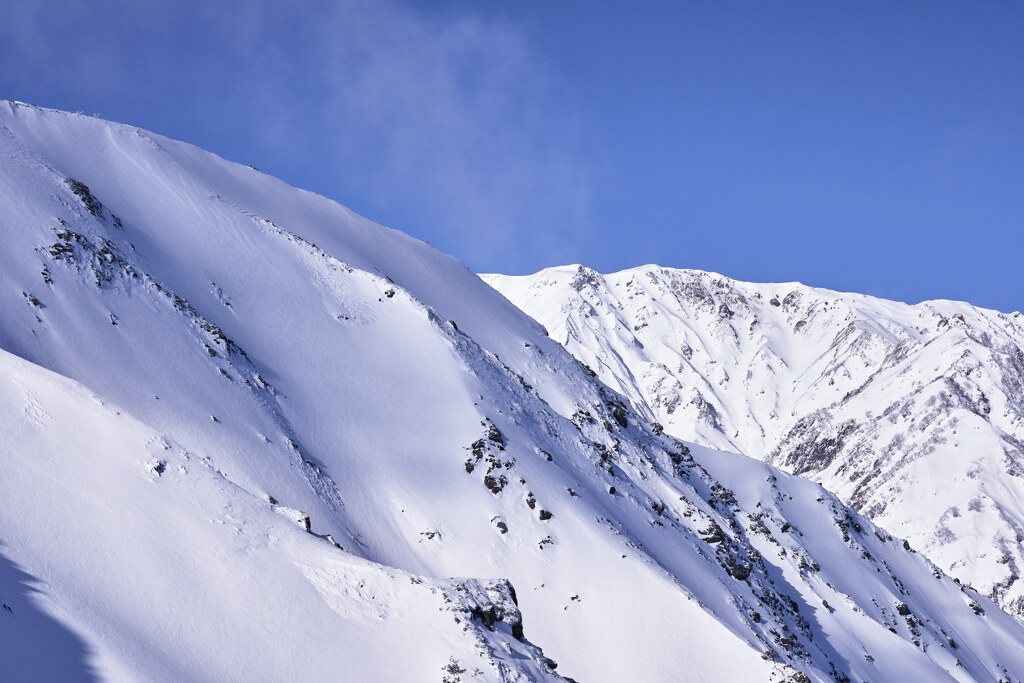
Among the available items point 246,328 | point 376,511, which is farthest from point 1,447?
point 246,328

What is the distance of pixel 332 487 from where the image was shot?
150ft

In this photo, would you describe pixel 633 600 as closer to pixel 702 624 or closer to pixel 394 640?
pixel 702 624

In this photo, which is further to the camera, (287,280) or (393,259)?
(393,259)

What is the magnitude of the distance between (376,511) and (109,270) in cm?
1848

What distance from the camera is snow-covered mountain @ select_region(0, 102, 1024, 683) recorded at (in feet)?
87.1

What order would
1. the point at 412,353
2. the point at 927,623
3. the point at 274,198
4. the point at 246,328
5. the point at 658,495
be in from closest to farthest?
1. the point at 246,328
2. the point at 412,353
3. the point at 658,495
4. the point at 274,198
5. the point at 927,623

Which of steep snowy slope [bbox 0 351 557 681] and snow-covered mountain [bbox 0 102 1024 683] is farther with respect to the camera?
snow-covered mountain [bbox 0 102 1024 683]

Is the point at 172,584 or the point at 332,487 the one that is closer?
the point at 172,584

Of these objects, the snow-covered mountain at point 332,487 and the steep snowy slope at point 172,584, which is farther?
the snow-covered mountain at point 332,487

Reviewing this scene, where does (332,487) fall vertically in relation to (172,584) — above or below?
above

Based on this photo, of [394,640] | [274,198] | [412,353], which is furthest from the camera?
[274,198]

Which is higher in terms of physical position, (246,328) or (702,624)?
(246,328)

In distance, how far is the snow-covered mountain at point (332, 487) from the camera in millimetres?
26547

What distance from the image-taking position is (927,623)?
8438 centimetres
